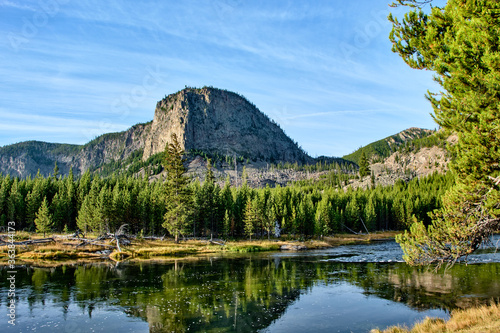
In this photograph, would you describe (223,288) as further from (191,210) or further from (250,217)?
(250,217)

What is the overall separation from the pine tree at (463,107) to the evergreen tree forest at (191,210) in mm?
59953

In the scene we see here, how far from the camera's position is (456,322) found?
16906 millimetres

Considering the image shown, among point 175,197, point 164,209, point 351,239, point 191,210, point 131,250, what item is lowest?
point 351,239

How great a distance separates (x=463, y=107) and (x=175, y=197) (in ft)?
215

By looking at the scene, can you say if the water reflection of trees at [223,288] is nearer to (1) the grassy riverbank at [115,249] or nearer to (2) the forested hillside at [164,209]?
(1) the grassy riverbank at [115,249]

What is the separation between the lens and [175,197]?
245 ft

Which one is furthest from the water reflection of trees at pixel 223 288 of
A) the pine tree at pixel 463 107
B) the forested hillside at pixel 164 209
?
the forested hillside at pixel 164 209

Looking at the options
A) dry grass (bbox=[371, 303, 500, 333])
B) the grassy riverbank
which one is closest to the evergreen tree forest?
the grassy riverbank

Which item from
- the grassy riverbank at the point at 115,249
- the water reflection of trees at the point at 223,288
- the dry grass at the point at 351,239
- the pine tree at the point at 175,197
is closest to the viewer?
the water reflection of trees at the point at 223,288

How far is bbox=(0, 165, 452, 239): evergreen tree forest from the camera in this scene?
81.1m

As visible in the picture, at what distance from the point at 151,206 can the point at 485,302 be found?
76.3 meters

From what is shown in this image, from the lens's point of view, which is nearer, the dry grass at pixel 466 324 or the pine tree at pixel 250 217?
the dry grass at pixel 466 324

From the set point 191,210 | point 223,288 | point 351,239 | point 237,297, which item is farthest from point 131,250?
point 351,239

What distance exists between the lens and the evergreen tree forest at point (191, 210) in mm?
81062
